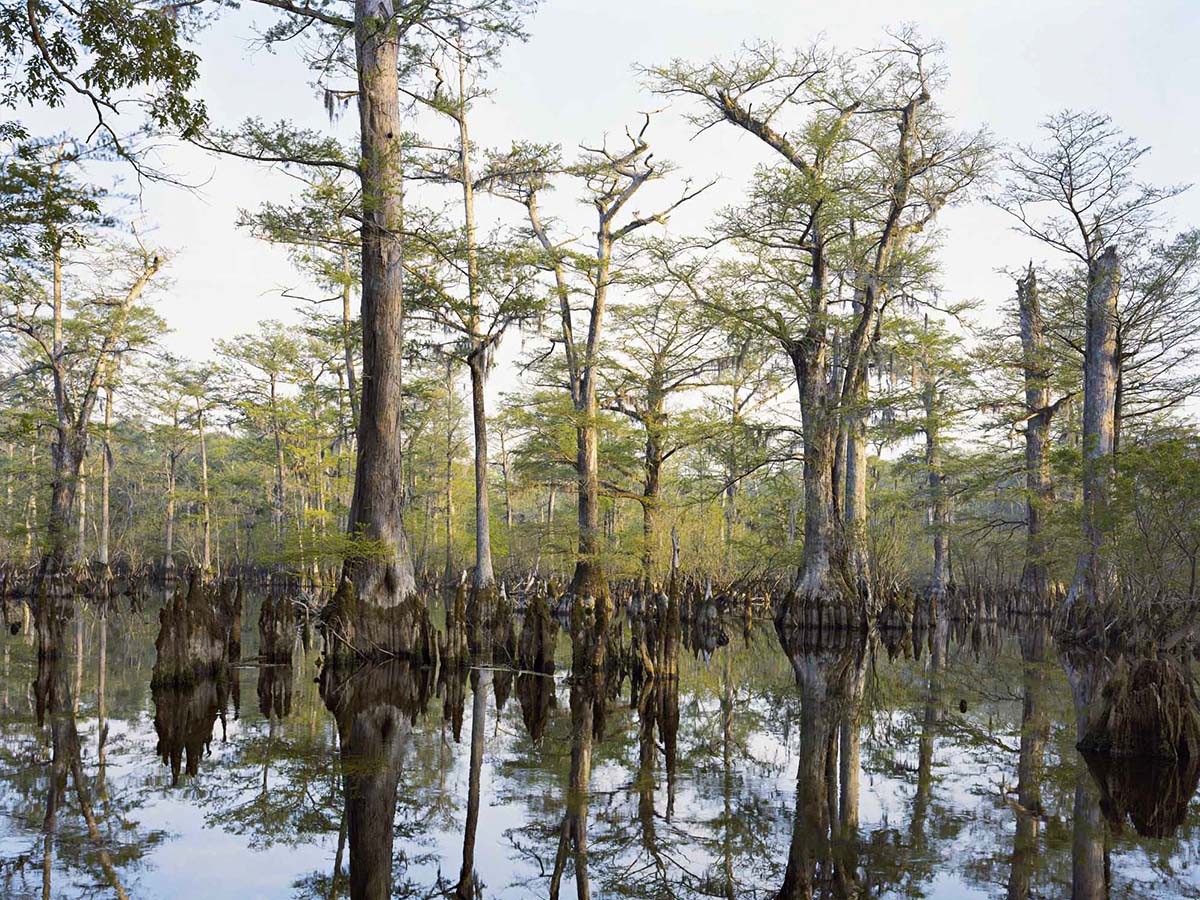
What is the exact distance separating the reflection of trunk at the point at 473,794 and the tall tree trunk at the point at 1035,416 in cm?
1577

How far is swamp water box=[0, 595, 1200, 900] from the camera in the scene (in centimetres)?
388

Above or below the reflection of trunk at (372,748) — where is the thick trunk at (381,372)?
above

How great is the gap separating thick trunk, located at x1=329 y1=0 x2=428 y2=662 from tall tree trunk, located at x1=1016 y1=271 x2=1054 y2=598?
14.5m

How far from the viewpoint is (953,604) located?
23203 mm

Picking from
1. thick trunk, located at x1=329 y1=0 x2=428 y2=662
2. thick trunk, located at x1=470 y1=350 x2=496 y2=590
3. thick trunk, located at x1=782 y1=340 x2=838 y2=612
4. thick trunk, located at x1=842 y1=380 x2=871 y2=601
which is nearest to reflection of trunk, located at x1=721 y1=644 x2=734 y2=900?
thick trunk, located at x1=329 y1=0 x2=428 y2=662

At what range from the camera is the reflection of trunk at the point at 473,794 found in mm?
3893

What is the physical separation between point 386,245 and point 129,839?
8890mm

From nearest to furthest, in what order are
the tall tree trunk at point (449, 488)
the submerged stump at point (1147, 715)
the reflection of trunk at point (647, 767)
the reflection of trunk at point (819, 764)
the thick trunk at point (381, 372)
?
the reflection of trunk at point (819, 764) < the reflection of trunk at point (647, 767) < the submerged stump at point (1147, 715) < the thick trunk at point (381, 372) < the tall tree trunk at point (449, 488)

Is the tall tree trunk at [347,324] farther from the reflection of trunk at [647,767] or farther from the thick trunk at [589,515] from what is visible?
the reflection of trunk at [647,767]

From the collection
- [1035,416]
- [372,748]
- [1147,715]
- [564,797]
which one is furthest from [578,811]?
[1035,416]

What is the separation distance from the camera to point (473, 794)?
5.19 m

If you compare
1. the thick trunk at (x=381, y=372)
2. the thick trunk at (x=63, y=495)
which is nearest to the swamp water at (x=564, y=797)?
the thick trunk at (x=381, y=372)

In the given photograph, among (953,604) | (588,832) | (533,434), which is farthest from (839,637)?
(588,832)

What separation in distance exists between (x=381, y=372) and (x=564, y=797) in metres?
7.65
